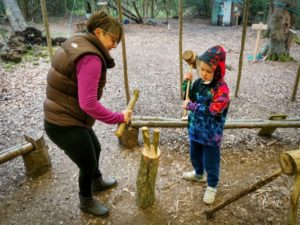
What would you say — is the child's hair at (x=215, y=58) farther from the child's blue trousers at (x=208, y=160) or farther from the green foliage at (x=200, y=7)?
the green foliage at (x=200, y=7)

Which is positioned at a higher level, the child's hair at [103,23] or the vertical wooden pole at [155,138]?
the child's hair at [103,23]

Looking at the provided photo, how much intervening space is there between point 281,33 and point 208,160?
18.1ft

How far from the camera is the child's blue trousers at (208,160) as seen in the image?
2.51 meters

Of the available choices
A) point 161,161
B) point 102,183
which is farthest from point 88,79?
point 161,161

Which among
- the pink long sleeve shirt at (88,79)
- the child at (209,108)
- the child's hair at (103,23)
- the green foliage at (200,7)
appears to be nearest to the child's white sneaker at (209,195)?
the child at (209,108)

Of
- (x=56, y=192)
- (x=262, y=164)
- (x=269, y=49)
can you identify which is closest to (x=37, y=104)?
(x=56, y=192)

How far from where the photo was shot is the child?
219cm

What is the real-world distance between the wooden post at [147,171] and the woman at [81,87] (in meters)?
0.34

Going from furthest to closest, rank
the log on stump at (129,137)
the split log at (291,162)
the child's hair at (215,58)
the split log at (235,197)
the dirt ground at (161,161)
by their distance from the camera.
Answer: the log on stump at (129,137), the dirt ground at (161,161), the child's hair at (215,58), the split log at (235,197), the split log at (291,162)

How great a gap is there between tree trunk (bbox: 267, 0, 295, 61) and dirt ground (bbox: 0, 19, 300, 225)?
81 cm

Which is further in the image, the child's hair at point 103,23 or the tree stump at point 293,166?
the child's hair at point 103,23

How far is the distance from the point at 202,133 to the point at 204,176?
2.50 feet

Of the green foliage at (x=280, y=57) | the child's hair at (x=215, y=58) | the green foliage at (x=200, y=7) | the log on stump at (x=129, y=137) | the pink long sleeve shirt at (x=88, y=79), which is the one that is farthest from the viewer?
the green foliage at (x=200, y=7)

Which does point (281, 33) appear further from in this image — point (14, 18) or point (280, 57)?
point (14, 18)
